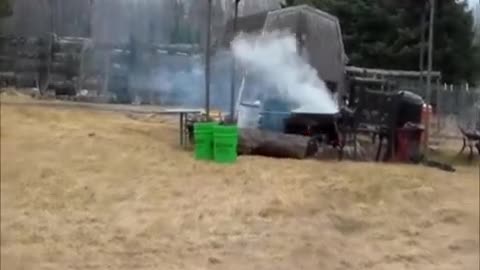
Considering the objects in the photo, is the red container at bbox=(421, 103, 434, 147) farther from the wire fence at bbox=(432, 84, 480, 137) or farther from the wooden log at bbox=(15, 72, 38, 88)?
the wooden log at bbox=(15, 72, 38, 88)

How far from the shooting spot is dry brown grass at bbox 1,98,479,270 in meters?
2.65

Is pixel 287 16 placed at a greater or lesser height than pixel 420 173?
greater

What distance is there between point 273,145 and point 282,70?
3.04ft

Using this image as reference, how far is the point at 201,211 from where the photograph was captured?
340 cm

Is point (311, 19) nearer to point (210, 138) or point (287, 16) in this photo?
point (287, 16)

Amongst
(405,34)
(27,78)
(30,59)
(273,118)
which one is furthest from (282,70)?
(27,78)

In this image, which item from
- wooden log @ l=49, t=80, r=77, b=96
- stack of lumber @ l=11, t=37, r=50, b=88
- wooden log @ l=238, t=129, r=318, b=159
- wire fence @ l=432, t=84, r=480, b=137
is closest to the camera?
stack of lumber @ l=11, t=37, r=50, b=88

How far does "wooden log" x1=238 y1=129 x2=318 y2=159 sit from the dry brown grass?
0.55 m

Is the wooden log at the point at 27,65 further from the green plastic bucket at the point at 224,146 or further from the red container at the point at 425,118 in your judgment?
→ the red container at the point at 425,118

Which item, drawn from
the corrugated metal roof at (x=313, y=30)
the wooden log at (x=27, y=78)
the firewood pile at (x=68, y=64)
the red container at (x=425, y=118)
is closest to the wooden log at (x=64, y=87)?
the firewood pile at (x=68, y=64)

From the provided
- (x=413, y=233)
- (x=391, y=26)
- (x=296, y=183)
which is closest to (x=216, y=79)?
(x=391, y=26)

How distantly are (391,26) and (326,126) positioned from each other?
1399 millimetres

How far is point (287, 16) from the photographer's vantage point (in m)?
5.93

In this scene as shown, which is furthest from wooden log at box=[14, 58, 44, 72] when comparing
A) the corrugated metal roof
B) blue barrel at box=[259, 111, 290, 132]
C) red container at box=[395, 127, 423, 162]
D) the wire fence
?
the wire fence
